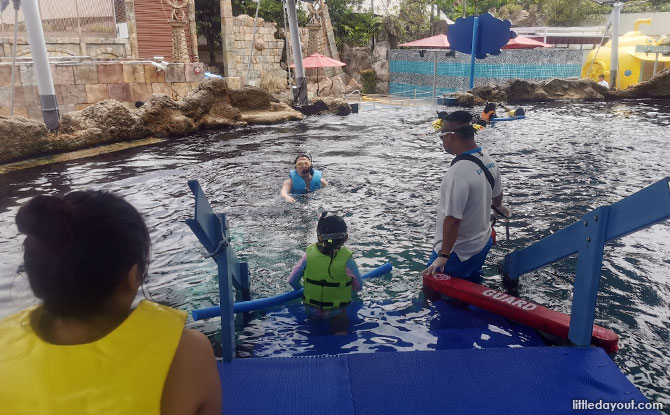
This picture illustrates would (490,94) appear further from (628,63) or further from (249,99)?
(628,63)

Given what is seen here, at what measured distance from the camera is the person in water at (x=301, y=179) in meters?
7.62

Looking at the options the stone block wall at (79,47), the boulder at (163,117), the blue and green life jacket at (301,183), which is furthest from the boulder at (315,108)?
the blue and green life jacket at (301,183)

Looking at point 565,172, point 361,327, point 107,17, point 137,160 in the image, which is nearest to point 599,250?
point 361,327

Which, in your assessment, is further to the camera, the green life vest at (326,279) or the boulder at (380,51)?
the boulder at (380,51)

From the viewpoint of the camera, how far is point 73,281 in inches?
48.3

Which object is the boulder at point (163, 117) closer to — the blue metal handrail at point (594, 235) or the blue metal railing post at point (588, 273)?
the blue metal handrail at point (594, 235)

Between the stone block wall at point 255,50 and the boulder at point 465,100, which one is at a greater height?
the stone block wall at point 255,50

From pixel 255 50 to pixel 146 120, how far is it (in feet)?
44.2

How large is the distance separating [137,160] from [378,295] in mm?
7780

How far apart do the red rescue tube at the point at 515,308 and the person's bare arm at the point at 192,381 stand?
106 inches

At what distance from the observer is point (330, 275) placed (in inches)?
150

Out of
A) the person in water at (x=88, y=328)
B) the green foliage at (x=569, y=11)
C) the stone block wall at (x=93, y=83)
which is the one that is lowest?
the person in water at (x=88, y=328)

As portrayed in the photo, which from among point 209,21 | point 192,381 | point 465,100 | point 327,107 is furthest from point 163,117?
point 209,21

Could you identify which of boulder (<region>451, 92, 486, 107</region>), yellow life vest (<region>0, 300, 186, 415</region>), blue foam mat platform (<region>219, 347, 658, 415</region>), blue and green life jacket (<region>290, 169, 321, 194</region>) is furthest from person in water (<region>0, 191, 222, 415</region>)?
boulder (<region>451, 92, 486, 107</region>)
